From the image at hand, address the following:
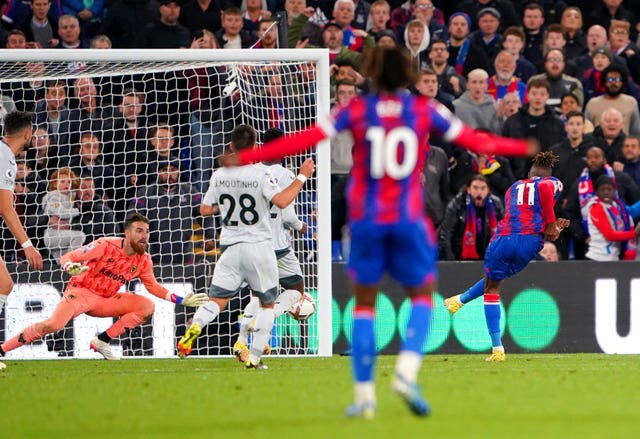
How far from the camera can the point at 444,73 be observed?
58.4 ft

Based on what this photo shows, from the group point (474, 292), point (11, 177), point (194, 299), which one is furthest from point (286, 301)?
point (11, 177)

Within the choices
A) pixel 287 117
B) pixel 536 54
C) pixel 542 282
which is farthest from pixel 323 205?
pixel 536 54

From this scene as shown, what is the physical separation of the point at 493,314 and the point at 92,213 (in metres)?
5.05

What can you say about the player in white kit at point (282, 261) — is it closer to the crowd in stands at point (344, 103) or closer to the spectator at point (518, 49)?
the crowd in stands at point (344, 103)

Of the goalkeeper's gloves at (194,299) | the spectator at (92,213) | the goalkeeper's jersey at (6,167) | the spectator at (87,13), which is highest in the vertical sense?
the spectator at (87,13)

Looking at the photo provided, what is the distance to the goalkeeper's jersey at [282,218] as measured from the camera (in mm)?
12977

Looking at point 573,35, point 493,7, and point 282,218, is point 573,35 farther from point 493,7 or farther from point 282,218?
point 282,218

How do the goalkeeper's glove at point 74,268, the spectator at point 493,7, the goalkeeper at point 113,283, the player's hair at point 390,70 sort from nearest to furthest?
the player's hair at point 390,70
the goalkeeper's glove at point 74,268
the goalkeeper at point 113,283
the spectator at point 493,7

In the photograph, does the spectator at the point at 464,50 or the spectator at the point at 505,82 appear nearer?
the spectator at the point at 505,82

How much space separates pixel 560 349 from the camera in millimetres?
15852

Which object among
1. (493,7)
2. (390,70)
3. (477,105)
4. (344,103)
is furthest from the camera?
(493,7)

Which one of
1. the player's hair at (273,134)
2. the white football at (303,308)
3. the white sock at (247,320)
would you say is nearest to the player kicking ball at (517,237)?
the white football at (303,308)

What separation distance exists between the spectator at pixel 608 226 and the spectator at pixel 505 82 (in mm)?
2472

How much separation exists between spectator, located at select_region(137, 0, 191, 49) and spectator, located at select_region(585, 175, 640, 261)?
6.12 meters
